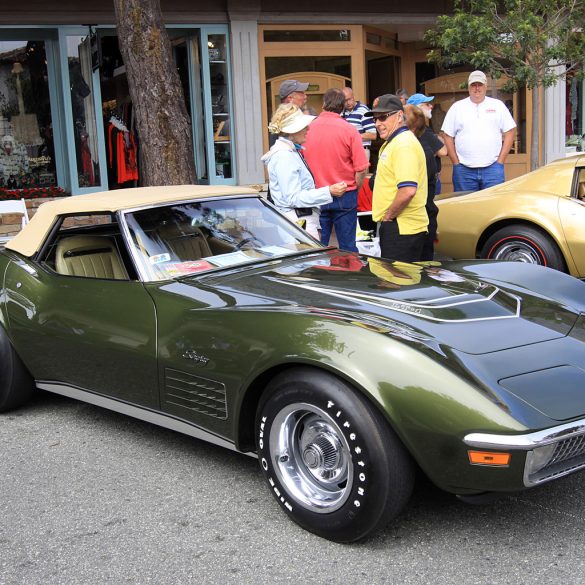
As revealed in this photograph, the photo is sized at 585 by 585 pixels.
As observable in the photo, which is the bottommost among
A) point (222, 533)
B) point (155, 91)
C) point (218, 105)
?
point (222, 533)

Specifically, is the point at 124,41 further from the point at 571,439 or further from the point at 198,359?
the point at 571,439

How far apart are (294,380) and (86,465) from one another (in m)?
1.46

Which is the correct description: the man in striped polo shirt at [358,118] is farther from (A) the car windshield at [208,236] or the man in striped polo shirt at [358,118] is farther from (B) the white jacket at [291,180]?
(A) the car windshield at [208,236]

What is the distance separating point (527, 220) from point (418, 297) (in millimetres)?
4051

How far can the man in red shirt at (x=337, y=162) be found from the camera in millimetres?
6902

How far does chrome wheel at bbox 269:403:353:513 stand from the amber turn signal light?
478 mm

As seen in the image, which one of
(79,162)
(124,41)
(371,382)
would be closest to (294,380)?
(371,382)

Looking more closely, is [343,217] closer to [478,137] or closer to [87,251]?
[87,251]

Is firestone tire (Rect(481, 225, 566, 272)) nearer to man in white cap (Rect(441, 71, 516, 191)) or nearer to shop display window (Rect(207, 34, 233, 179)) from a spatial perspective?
man in white cap (Rect(441, 71, 516, 191))

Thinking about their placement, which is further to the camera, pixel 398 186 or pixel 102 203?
pixel 398 186

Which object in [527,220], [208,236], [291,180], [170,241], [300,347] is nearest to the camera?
[300,347]

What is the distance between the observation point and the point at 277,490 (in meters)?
3.31

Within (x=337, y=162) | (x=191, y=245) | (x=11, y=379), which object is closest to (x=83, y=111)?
(x=337, y=162)

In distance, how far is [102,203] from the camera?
449 cm
